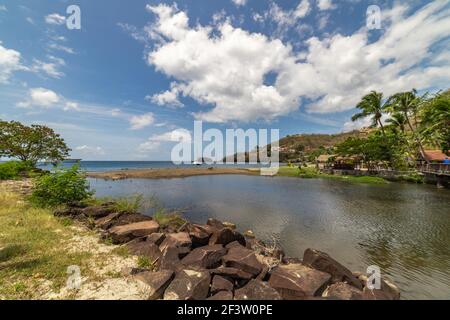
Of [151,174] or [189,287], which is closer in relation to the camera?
[189,287]

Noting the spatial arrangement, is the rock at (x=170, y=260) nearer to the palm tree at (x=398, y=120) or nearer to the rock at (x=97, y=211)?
the rock at (x=97, y=211)

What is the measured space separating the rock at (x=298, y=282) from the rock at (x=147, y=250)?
3.26 metres

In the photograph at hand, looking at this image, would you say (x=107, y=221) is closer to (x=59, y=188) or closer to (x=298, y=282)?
(x=59, y=188)

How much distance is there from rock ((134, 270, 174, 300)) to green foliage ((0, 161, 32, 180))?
68.9ft

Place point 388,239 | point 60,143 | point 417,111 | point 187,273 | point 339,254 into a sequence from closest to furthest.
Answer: point 187,273 → point 339,254 → point 388,239 → point 60,143 → point 417,111

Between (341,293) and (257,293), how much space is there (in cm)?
188

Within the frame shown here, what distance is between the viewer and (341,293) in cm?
431

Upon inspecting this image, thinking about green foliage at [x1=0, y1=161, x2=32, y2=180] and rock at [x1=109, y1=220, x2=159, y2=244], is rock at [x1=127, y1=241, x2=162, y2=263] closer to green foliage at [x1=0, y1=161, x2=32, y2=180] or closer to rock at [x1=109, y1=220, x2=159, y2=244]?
rock at [x1=109, y1=220, x2=159, y2=244]

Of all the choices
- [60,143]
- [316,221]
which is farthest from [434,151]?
[60,143]

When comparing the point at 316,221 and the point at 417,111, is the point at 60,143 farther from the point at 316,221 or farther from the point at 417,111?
the point at 417,111

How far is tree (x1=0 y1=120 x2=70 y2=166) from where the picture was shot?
19719 millimetres

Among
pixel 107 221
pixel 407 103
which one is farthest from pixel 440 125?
pixel 107 221
